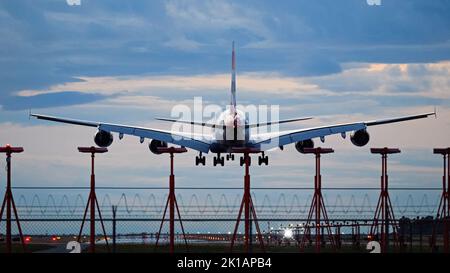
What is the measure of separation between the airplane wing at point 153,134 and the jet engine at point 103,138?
22.0 inches

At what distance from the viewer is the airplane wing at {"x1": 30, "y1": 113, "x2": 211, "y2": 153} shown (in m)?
77.6

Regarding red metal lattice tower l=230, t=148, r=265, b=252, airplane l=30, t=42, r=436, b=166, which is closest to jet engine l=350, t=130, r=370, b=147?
airplane l=30, t=42, r=436, b=166

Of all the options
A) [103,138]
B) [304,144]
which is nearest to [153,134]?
[103,138]

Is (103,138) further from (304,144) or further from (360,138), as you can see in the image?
(360,138)

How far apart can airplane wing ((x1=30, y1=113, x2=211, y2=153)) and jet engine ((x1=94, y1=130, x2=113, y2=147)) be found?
0.56 meters

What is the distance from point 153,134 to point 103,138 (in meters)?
5.17

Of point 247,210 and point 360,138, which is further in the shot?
point 360,138

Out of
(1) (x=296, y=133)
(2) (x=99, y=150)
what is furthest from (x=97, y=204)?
(1) (x=296, y=133)

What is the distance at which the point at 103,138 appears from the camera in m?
76.2

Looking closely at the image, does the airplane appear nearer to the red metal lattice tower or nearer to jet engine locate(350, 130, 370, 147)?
jet engine locate(350, 130, 370, 147)

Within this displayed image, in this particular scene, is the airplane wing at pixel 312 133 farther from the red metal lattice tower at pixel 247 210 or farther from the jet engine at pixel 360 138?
the red metal lattice tower at pixel 247 210
